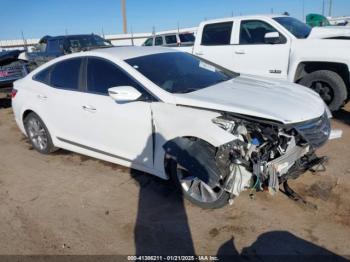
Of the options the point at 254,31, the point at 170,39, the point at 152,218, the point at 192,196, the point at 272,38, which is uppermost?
the point at 254,31

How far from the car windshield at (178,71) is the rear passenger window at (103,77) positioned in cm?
20

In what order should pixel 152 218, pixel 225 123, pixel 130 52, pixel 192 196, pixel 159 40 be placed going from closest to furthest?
1. pixel 225 123
2. pixel 152 218
3. pixel 192 196
4. pixel 130 52
5. pixel 159 40

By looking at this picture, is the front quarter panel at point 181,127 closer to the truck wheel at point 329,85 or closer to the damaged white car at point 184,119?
the damaged white car at point 184,119

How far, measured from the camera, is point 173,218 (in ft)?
11.9

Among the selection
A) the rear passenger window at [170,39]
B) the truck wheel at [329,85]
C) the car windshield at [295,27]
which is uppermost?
the car windshield at [295,27]

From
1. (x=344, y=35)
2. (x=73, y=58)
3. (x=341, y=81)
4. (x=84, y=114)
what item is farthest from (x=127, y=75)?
(x=344, y=35)

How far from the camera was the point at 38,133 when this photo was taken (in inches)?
217

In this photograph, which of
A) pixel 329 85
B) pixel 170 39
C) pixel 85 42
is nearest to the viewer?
pixel 329 85

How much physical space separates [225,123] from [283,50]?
4.08m

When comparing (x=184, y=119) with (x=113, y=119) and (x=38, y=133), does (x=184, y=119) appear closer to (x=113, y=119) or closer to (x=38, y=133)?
(x=113, y=119)

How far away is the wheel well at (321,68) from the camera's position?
626 centimetres

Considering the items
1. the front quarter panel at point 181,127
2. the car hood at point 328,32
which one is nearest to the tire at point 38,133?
the front quarter panel at point 181,127

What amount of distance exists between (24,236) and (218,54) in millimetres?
5719

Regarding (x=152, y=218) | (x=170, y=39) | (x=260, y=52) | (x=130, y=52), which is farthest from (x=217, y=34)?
(x=170, y=39)
